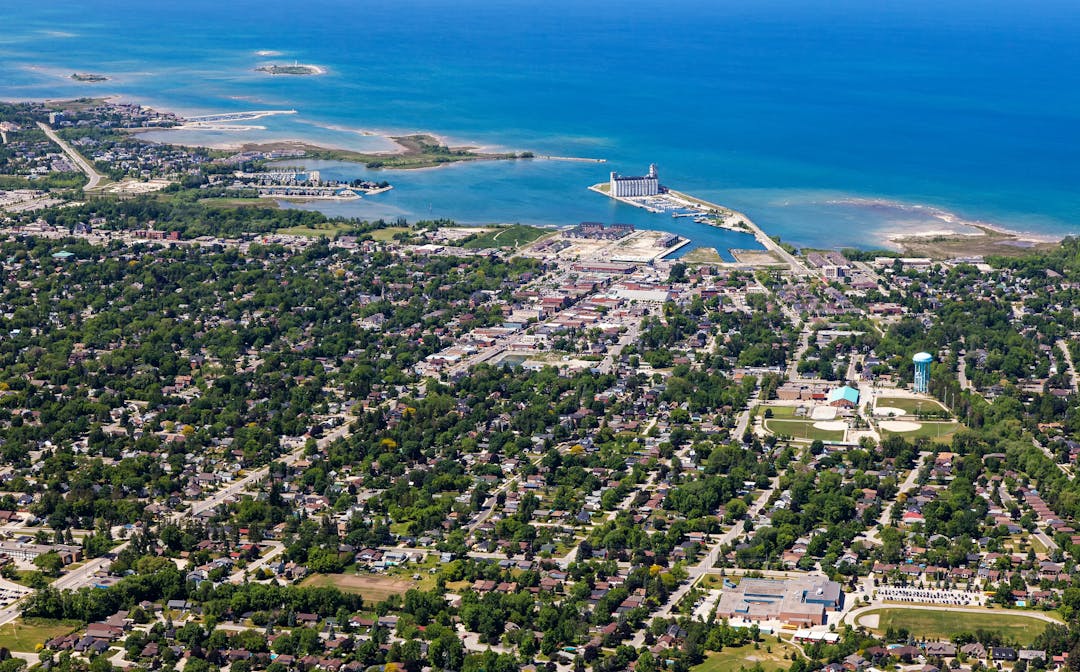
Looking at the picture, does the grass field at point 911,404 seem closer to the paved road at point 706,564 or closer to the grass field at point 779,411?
the grass field at point 779,411

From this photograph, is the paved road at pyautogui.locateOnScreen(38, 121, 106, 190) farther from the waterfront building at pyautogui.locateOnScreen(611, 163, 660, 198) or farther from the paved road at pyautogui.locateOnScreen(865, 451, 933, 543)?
the paved road at pyautogui.locateOnScreen(865, 451, 933, 543)

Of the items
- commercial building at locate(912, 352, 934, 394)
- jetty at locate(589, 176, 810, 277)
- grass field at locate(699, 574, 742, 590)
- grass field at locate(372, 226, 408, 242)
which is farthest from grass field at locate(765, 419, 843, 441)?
grass field at locate(372, 226, 408, 242)

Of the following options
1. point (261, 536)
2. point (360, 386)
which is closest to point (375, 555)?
point (261, 536)

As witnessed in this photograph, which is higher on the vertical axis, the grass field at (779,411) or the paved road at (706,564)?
the grass field at (779,411)

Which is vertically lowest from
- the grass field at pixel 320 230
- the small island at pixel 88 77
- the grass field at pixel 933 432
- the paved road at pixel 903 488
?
the paved road at pixel 903 488

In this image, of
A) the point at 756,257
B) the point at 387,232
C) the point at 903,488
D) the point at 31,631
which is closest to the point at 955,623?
the point at 903,488

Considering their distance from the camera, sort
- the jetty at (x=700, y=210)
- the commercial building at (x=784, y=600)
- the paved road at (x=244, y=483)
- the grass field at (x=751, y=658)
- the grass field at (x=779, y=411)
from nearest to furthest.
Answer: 1. the grass field at (x=751, y=658)
2. the commercial building at (x=784, y=600)
3. the paved road at (x=244, y=483)
4. the grass field at (x=779, y=411)
5. the jetty at (x=700, y=210)

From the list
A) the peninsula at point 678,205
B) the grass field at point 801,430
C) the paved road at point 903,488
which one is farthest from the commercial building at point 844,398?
the peninsula at point 678,205
